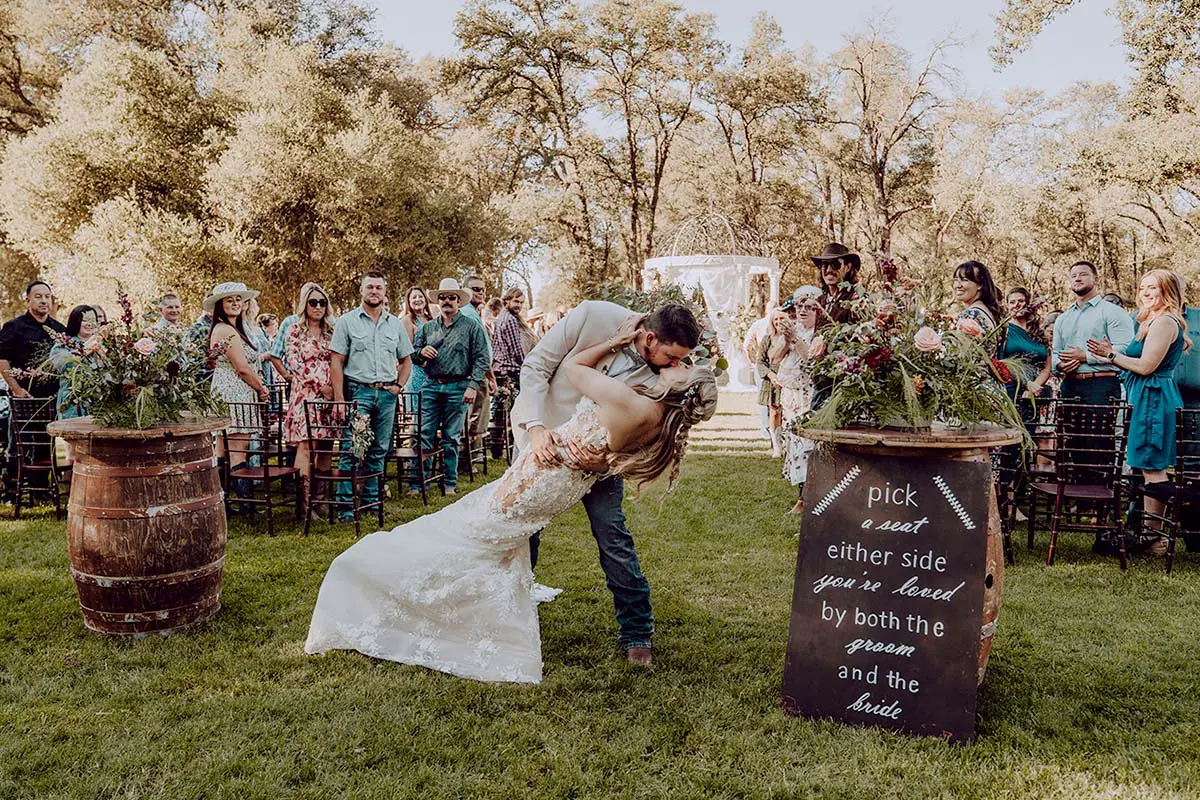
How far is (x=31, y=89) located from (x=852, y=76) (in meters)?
24.8

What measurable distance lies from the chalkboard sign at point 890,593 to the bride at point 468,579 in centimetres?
73

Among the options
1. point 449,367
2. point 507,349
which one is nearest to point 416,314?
point 507,349

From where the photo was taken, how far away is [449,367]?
25.7ft

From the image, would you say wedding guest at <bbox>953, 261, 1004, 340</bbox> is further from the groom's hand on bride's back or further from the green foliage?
the groom's hand on bride's back

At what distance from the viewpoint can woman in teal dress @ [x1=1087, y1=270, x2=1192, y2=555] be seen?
5.48 metres

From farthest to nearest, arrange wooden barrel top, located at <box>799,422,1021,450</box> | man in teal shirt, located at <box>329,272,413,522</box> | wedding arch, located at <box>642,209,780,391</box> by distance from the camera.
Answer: wedding arch, located at <box>642,209,780,391</box> → man in teal shirt, located at <box>329,272,413,522</box> → wooden barrel top, located at <box>799,422,1021,450</box>

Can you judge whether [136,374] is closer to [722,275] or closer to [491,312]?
[491,312]

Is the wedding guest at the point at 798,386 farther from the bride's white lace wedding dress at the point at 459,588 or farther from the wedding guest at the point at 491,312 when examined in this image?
the wedding guest at the point at 491,312

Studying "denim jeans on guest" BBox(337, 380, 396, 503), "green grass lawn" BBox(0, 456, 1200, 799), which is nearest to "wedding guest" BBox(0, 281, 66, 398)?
"denim jeans on guest" BBox(337, 380, 396, 503)

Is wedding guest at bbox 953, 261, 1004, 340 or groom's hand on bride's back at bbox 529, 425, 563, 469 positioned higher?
wedding guest at bbox 953, 261, 1004, 340

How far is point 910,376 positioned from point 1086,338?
4.05 metres

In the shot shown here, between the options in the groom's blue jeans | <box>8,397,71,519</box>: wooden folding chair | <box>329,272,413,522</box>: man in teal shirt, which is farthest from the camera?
<box>8,397,71,519</box>: wooden folding chair

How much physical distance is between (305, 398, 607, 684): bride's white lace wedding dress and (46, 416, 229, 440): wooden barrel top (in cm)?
102

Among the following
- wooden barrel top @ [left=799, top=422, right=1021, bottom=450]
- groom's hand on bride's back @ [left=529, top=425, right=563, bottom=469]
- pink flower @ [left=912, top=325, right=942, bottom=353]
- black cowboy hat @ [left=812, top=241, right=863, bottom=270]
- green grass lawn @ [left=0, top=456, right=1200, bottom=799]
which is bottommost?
green grass lawn @ [left=0, top=456, right=1200, bottom=799]
